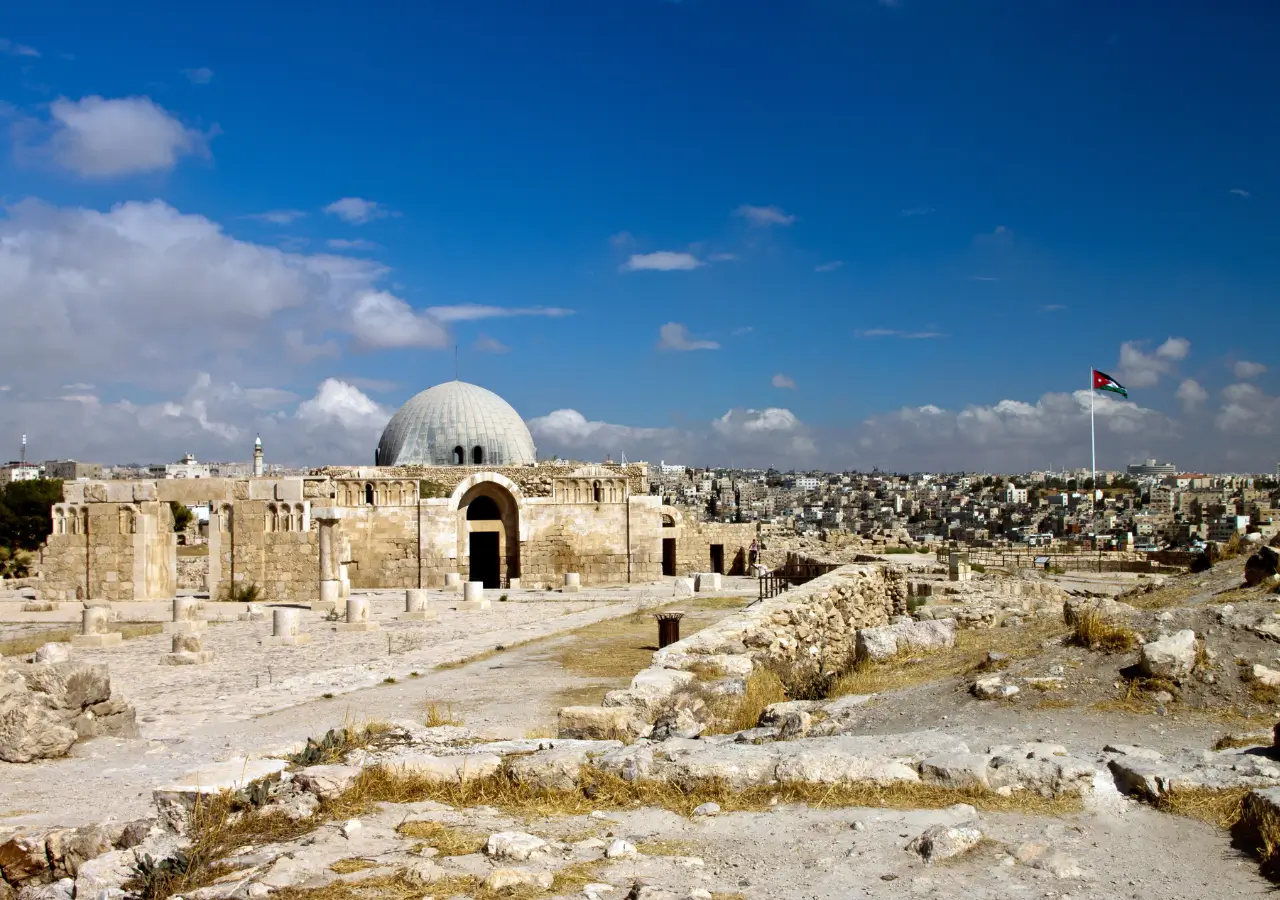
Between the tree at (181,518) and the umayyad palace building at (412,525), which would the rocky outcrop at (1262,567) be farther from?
the tree at (181,518)

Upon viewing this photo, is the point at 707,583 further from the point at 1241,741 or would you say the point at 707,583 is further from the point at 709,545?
the point at 1241,741

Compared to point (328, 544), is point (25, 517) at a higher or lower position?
higher

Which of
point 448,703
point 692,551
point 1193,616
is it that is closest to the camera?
point 1193,616

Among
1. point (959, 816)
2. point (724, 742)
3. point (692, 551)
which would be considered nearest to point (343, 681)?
point (724, 742)

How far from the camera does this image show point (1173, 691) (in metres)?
5.41

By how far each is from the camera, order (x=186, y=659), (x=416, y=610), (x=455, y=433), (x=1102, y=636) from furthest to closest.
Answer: (x=455, y=433) → (x=416, y=610) → (x=186, y=659) → (x=1102, y=636)

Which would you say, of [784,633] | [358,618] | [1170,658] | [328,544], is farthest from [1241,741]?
[328,544]

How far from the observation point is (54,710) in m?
7.11

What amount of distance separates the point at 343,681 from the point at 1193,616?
8125 mm

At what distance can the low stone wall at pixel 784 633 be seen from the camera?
25.2 feet

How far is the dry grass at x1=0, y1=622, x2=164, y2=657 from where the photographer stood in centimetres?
1402

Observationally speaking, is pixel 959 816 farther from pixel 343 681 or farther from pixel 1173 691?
pixel 343 681

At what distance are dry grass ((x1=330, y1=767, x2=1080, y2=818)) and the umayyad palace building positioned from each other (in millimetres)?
16354

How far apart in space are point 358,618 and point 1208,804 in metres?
14.5
